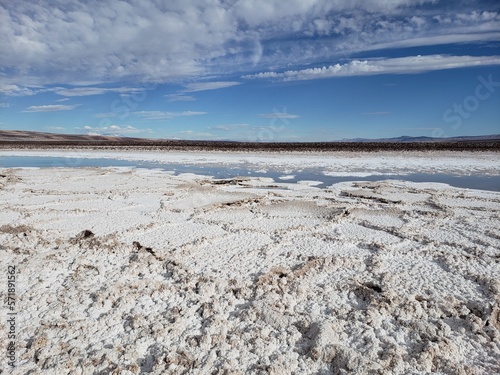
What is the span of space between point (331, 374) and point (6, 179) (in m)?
11.5

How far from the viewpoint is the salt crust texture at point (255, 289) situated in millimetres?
2635

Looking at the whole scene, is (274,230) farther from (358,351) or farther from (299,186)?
(299,186)

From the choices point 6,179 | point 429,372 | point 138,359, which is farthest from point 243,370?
point 6,179

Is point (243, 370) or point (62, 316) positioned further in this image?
point (62, 316)

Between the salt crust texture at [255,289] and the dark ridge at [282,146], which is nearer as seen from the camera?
the salt crust texture at [255,289]

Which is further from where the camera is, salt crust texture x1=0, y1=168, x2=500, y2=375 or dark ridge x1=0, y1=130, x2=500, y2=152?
dark ridge x1=0, y1=130, x2=500, y2=152

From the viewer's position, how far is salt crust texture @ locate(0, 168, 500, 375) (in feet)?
8.64

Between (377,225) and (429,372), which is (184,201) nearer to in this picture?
(377,225)

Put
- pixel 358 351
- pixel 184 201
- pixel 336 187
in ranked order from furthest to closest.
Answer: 1. pixel 336 187
2. pixel 184 201
3. pixel 358 351

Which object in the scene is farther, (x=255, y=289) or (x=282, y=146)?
(x=282, y=146)

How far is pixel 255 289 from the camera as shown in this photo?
11.9 ft

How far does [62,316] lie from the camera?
3.13m

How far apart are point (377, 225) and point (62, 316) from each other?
4.68m

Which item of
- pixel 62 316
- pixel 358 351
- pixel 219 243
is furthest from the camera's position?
pixel 219 243
